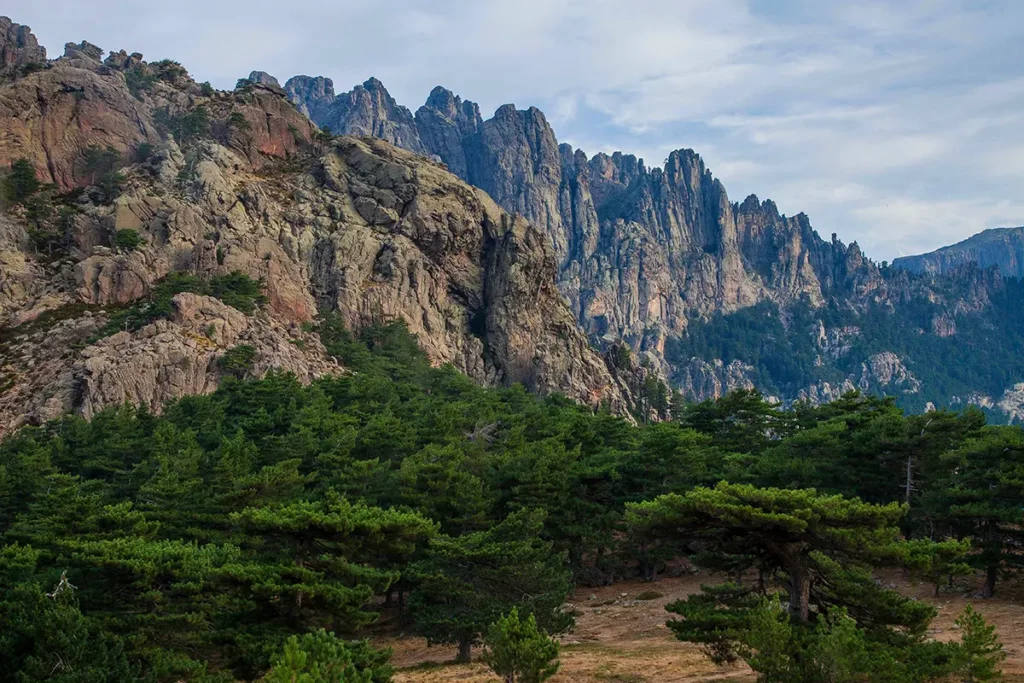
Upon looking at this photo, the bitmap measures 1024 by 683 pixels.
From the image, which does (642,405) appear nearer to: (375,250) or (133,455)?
(375,250)

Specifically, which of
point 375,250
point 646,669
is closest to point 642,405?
point 375,250

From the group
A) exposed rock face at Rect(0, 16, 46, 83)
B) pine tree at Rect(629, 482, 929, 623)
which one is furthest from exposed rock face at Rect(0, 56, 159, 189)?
pine tree at Rect(629, 482, 929, 623)

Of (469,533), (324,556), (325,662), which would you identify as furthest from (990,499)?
(325,662)

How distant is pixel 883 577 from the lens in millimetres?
38750

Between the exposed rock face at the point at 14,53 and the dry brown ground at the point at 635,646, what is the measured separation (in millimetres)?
88864

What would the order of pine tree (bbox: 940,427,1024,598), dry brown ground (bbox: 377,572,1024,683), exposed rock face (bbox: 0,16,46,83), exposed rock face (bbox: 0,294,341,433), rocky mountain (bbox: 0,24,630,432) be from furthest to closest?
1. exposed rock face (bbox: 0,16,46,83)
2. rocky mountain (bbox: 0,24,630,432)
3. exposed rock face (bbox: 0,294,341,433)
4. pine tree (bbox: 940,427,1024,598)
5. dry brown ground (bbox: 377,572,1024,683)

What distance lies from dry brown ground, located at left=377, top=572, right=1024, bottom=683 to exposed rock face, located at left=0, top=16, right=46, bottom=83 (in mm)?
88864

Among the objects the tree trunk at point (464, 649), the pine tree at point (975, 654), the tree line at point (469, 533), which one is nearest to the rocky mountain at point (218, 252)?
the tree line at point (469, 533)

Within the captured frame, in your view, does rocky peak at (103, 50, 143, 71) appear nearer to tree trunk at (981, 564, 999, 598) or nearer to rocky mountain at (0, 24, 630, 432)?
rocky mountain at (0, 24, 630, 432)

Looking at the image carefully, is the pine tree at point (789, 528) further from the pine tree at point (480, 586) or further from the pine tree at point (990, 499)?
the pine tree at point (990, 499)

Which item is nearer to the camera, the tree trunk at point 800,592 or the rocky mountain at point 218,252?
the tree trunk at point 800,592

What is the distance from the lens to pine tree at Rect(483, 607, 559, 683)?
21.2m

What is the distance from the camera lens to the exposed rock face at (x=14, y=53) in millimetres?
94062

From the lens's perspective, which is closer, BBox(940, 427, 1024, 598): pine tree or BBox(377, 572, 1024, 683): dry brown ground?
BBox(377, 572, 1024, 683): dry brown ground
